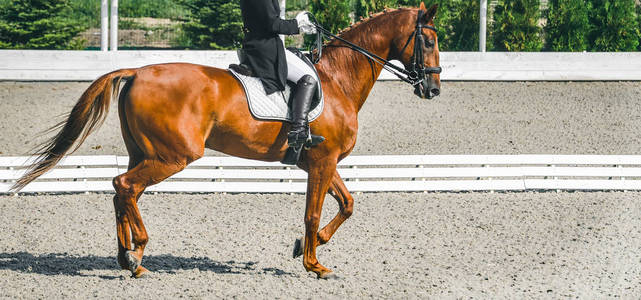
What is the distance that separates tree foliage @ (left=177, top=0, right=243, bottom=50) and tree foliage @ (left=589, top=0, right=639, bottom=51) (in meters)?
8.59

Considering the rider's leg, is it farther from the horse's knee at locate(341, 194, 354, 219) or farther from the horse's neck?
the horse's knee at locate(341, 194, 354, 219)

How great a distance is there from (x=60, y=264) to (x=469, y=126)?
379 inches

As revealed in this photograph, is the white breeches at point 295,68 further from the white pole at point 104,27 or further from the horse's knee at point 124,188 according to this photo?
the white pole at point 104,27

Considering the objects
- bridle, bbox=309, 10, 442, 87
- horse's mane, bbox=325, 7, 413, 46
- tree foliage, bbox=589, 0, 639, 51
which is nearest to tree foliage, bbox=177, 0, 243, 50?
tree foliage, bbox=589, 0, 639, 51

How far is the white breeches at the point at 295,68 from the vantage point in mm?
6648

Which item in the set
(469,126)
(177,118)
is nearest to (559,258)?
(177,118)

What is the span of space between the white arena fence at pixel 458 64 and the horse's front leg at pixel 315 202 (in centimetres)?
1011

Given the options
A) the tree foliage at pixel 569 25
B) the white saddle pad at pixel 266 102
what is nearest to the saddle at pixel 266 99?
the white saddle pad at pixel 266 102

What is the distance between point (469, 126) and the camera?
15.0 meters

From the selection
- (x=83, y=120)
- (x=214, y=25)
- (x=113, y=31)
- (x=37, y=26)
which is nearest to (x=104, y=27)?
(x=113, y=31)

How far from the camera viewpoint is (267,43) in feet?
21.5

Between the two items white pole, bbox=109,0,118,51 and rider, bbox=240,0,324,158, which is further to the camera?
white pole, bbox=109,0,118,51

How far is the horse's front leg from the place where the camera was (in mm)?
6723

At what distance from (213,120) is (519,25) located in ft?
44.5
